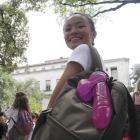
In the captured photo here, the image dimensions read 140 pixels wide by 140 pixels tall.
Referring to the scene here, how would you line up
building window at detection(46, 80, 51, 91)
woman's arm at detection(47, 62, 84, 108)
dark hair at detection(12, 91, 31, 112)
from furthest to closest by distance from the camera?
building window at detection(46, 80, 51, 91), dark hair at detection(12, 91, 31, 112), woman's arm at detection(47, 62, 84, 108)

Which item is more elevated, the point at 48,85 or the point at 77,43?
the point at 77,43

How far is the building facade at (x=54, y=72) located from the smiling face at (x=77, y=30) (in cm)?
2575

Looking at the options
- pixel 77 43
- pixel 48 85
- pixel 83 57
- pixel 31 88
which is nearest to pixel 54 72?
pixel 48 85

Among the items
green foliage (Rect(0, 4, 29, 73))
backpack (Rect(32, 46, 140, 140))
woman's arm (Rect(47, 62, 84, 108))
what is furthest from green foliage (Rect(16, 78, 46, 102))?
backpack (Rect(32, 46, 140, 140))

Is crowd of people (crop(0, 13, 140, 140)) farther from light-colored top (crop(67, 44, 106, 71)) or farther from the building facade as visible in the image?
the building facade

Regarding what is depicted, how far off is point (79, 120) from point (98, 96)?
0.42 ft

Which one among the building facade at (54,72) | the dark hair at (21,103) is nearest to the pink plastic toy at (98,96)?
the dark hair at (21,103)

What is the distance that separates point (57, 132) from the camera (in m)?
0.66

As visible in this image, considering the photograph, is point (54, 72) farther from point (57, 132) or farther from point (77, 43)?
point (57, 132)

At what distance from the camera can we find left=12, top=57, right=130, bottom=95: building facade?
26594mm

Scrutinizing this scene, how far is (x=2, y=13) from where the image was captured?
7832 millimetres

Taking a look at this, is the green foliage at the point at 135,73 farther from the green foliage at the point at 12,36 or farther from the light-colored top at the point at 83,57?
the light-colored top at the point at 83,57

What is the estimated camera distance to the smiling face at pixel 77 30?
1.16 m

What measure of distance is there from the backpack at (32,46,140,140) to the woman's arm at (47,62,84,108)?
9 cm
